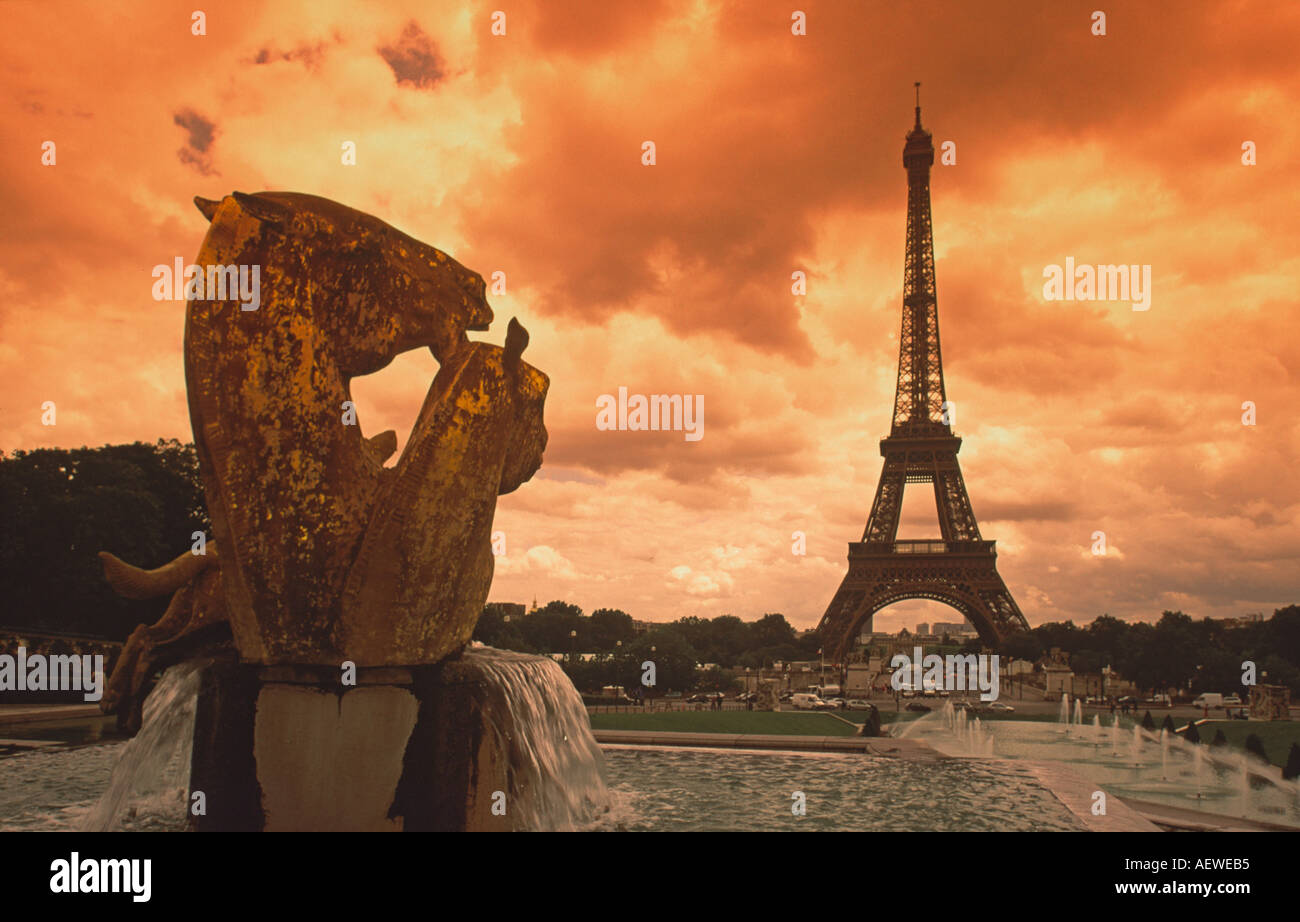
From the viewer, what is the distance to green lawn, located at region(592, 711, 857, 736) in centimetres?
2081

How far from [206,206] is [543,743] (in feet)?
18.3

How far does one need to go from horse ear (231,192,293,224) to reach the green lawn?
45.5 feet

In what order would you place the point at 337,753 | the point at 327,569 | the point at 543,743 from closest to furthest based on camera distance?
the point at 337,753 → the point at 327,569 → the point at 543,743

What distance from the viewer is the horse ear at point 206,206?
25.2 feet

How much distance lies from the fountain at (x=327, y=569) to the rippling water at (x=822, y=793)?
2724 millimetres

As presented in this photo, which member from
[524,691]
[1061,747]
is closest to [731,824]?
[524,691]

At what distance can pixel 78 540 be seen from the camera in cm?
3130

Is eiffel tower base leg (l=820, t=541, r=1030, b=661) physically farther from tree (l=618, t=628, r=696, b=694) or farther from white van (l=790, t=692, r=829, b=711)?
white van (l=790, t=692, r=829, b=711)

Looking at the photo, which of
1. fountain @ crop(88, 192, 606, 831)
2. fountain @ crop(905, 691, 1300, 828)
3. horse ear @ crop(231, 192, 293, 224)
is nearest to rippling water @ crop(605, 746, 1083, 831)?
fountain @ crop(905, 691, 1300, 828)

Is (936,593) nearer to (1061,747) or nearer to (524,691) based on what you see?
(1061,747)

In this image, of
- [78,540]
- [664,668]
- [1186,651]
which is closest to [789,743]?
[78,540]

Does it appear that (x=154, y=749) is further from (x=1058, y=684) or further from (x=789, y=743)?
(x=1058, y=684)
